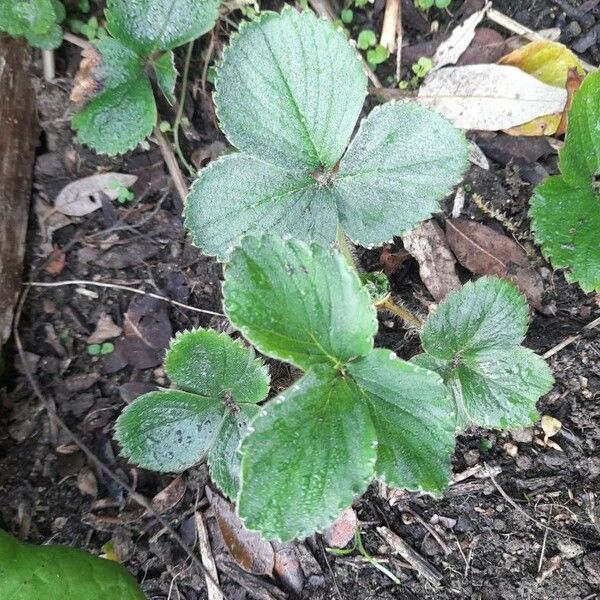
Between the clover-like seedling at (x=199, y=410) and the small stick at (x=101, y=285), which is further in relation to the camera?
the small stick at (x=101, y=285)

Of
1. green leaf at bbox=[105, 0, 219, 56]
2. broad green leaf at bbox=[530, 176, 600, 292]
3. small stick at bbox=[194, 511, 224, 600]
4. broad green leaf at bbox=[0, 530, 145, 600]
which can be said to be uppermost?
green leaf at bbox=[105, 0, 219, 56]

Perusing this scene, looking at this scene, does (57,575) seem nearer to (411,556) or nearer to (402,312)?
(411,556)

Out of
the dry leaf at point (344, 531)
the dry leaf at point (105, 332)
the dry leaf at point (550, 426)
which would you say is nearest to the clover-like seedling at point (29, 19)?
the dry leaf at point (105, 332)

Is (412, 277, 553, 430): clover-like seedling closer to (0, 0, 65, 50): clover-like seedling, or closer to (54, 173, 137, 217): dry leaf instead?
(54, 173, 137, 217): dry leaf

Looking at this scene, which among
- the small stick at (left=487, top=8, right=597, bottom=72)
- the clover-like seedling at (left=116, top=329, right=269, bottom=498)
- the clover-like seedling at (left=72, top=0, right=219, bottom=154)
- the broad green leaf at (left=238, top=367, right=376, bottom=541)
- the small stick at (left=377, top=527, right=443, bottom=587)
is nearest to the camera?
the broad green leaf at (left=238, top=367, right=376, bottom=541)

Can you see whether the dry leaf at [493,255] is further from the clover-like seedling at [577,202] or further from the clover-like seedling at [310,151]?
the clover-like seedling at [310,151]

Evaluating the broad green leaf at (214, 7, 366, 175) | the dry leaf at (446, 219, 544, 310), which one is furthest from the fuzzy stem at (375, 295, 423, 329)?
the broad green leaf at (214, 7, 366, 175)
